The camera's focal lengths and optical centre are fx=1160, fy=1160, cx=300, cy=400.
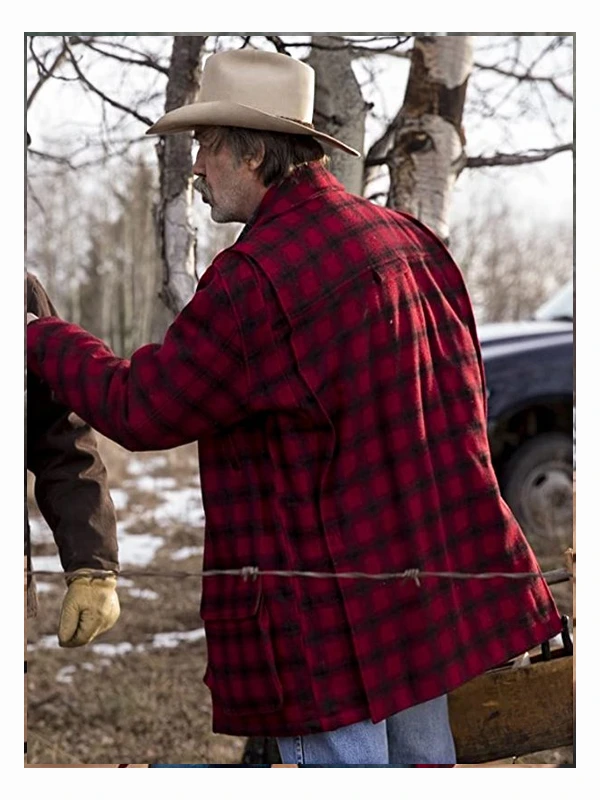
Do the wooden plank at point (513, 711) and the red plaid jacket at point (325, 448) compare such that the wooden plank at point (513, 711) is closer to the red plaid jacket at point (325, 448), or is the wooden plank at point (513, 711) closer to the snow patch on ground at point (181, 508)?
the red plaid jacket at point (325, 448)

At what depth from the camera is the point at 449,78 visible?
3.48 m

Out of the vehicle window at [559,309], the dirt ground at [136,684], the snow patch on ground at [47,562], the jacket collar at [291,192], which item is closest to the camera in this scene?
the jacket collar at [291,192]

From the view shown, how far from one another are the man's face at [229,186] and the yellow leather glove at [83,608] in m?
0.86

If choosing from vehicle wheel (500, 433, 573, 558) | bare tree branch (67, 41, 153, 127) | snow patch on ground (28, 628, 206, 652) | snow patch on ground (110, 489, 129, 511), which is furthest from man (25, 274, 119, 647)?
snow patch on ground (110, 489, 129, 511)

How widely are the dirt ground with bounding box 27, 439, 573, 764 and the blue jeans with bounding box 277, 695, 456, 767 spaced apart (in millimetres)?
1335

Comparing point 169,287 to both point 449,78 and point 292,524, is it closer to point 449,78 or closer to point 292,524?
point 449,78

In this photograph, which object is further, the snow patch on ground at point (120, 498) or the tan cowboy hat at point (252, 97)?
the snow patch on ground at point (120, 498)

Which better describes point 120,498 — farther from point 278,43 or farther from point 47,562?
point 278,43

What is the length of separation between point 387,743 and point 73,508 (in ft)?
2.86

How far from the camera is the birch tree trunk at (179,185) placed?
339 cm

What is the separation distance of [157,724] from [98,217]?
13284 mm

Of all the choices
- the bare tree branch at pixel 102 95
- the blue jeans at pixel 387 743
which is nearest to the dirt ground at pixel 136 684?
the blue jeans at pixel 387 743

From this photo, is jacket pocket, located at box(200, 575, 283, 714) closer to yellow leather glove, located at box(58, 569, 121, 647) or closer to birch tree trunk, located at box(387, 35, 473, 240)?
yellow leather glove, located at box(58, 569, 121, 647)
